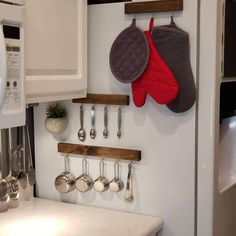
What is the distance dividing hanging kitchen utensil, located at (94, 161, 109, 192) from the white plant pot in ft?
0.72

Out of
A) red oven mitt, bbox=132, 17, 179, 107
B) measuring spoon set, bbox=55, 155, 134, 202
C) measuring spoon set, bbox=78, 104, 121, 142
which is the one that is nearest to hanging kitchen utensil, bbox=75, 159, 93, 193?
measuring spoon set, bbox=55, 155, 134, 202

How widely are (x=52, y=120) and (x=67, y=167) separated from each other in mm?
215

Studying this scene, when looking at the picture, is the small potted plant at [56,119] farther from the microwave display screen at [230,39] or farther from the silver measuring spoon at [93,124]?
the microwave display screen at [230,39]

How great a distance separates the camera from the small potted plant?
1.76 metres

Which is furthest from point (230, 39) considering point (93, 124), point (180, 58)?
point (93, 124)

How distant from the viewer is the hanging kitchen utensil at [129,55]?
1524 millimetres

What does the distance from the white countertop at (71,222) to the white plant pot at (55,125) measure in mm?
310

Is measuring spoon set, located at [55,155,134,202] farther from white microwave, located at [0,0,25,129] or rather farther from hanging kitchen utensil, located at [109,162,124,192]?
white microwave, located at [0,0,25,129]

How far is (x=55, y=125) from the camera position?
176cm

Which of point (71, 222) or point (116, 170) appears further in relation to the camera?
point (116, 170)

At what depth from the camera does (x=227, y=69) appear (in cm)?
160

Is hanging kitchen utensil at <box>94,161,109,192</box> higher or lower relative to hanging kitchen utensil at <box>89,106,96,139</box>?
lower

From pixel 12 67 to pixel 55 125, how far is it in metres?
0.59

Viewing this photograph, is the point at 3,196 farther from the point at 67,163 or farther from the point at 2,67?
the point at 2,67
